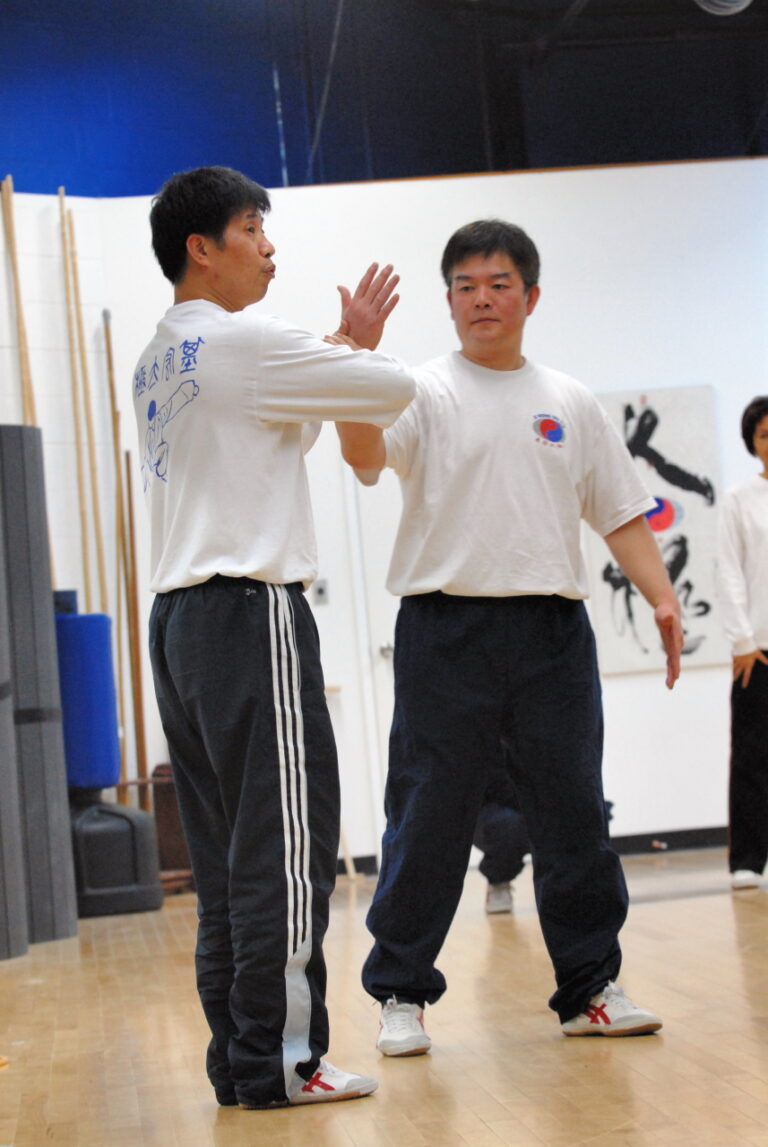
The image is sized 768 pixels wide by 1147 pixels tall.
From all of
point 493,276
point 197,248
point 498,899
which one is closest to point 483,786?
point 493,276

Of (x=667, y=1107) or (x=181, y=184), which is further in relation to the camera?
(x=181, y=184)

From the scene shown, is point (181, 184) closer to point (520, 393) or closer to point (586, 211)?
point (520, 393)

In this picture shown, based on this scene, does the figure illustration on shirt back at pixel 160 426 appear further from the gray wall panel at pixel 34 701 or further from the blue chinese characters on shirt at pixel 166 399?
the gray wall panel at pixel 34 701

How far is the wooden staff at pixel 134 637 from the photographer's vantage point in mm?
5867

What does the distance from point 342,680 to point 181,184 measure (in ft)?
12.8

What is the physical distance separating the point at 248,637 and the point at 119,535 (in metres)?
3.99

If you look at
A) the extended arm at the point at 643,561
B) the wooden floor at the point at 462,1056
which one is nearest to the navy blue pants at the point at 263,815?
the wooden floor at the point at 462,1056

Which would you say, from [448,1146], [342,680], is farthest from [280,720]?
[342,680]

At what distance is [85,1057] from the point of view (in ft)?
8.73

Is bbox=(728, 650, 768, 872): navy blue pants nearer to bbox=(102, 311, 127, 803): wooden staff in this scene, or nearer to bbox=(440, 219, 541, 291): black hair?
bbox=(440, 219, 541, 291): black hair

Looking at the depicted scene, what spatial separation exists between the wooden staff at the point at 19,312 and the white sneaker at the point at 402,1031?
3.92 m

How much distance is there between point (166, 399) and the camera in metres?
2.15

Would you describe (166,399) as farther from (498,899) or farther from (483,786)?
(498,899)

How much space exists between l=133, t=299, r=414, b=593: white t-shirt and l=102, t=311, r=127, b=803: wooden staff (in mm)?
3844
